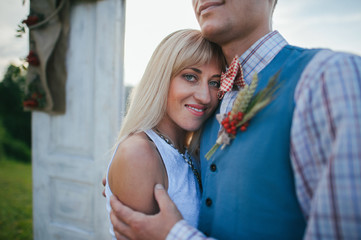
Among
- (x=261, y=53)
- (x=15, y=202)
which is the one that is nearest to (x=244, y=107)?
(x=261, y=53)

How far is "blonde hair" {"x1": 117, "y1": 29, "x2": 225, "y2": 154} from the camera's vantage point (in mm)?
1405

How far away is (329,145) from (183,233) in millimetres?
668

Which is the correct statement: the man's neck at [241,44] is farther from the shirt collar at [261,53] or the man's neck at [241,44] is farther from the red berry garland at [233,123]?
the red berry garland at [233,123]

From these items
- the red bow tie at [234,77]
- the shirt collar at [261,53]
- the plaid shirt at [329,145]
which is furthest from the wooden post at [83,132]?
the plaid shirt at [329,145]

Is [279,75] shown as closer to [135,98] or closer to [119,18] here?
[135,98]

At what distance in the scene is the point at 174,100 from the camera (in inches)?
58.3

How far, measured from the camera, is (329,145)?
710mm

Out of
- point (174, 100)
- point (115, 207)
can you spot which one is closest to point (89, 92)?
point (174, 100)

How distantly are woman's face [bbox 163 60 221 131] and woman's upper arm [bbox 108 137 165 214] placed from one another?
0.35 metres

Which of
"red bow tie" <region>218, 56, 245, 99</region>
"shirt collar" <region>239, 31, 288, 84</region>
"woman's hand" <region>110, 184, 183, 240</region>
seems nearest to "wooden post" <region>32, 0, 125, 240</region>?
"woman's hand" <region>110, 184, 183, 240</region>

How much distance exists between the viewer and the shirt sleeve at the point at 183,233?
94cm

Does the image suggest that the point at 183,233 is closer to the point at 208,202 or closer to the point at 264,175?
the point at 208,202

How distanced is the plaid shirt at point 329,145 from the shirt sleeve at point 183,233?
1.37ft

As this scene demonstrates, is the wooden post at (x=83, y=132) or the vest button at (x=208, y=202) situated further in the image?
the wooden post at (x=83, y=132)
